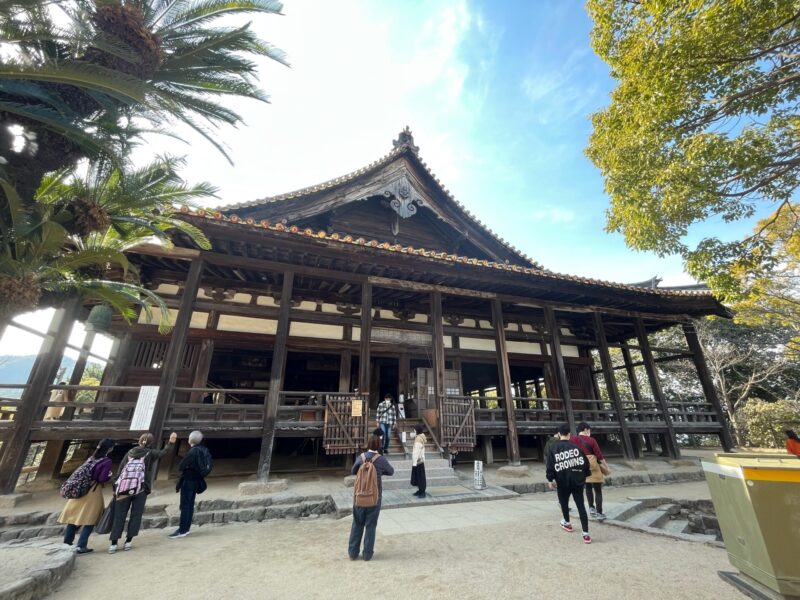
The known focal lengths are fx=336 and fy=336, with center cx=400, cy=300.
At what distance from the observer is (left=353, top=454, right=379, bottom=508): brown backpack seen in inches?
165

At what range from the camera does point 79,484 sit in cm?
466

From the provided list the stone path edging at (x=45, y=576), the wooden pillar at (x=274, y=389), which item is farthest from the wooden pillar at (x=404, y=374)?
the stone path edging at (x=45, y=576)

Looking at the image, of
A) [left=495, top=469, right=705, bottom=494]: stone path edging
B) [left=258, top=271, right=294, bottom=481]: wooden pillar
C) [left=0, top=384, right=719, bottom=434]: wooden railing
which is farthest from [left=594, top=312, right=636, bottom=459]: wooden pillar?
[left=258, top=271, right=294, bottom=481]: wooden pillar

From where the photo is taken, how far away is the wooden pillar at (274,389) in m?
7.20

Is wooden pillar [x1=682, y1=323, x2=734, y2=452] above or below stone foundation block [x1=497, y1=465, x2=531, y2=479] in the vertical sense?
above

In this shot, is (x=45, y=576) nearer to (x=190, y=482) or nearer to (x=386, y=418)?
(x=190, y=482)

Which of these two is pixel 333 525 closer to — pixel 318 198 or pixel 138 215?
pixel 138 215

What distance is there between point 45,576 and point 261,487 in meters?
3.66

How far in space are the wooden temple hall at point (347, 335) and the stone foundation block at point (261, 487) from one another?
1.30 ft

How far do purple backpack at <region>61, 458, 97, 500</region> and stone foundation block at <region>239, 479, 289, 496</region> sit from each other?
253 centimetres

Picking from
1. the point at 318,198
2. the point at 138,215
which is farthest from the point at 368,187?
the point at 138,215

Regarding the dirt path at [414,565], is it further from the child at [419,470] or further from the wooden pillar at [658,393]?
the wooden pillar at [658,393]

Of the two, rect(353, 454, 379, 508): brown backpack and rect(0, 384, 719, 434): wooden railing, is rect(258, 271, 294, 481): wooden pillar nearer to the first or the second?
rect(0, 384, 719, 434): wooden railing

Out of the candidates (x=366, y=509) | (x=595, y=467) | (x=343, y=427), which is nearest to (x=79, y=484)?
(x=366, y=509)
